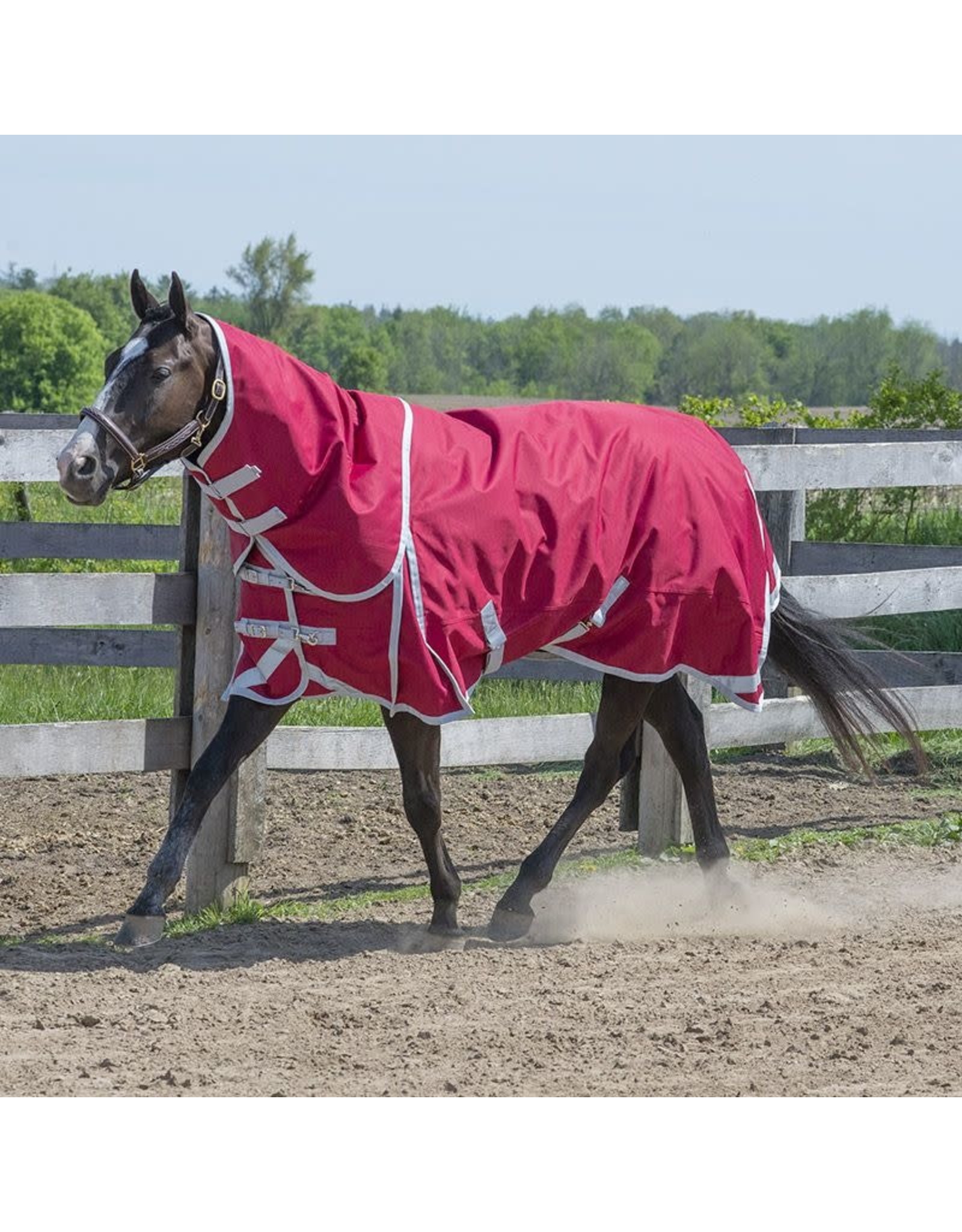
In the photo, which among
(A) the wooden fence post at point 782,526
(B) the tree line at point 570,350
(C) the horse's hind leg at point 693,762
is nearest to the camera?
(C) the horse's hind leg at point 693,762

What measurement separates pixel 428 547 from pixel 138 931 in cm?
147

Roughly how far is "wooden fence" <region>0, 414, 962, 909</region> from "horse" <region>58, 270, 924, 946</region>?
64 cm

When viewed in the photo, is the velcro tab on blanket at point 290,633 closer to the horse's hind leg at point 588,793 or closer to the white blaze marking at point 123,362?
the white blaze marking at point 123,362

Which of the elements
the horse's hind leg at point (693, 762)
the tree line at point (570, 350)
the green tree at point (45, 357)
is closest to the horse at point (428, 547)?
the horse's hind leg at point (693, 762)

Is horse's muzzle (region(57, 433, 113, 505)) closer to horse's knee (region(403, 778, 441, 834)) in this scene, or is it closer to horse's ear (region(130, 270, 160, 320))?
horse's ear (region(130, 270, 160, 320))

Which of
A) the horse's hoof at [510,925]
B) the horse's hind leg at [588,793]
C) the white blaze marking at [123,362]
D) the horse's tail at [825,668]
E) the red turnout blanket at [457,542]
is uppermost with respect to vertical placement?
the white blaze marking at [123,362]

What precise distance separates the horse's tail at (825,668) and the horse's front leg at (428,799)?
4.81 ft

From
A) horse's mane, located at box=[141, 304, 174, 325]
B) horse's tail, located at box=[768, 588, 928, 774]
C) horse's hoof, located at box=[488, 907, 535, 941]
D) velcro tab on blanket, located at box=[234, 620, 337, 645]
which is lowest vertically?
horse's hoof, located at box=[488, 907, 535, 941]

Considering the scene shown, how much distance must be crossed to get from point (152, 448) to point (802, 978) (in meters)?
2.38

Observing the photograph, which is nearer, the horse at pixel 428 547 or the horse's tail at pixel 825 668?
the horse at pixel 428 547

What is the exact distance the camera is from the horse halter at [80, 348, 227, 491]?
14.7ft

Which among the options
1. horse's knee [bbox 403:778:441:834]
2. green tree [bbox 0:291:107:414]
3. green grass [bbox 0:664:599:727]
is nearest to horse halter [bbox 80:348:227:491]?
horse's knee [bbox 403:778:441:834]

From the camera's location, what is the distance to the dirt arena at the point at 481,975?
12.5ft

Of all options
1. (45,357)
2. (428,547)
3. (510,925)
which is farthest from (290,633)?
(45,357)
